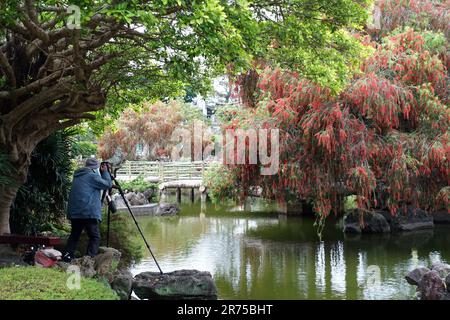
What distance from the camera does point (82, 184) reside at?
6.59m

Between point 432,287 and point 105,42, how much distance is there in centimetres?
523

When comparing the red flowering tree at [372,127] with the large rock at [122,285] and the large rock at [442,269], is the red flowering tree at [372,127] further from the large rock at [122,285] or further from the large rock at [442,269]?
the large rock at [122,285]

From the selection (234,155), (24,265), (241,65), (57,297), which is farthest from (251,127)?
(57,297)

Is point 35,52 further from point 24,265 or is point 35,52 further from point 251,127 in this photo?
point 251,127

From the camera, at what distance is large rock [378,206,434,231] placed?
14.4 meters

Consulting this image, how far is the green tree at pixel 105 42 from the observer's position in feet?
18.0

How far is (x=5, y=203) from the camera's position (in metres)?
7.31

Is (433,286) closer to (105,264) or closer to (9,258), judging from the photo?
(105,264)

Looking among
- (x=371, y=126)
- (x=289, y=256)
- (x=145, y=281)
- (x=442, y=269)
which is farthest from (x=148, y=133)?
(x=442, y=269)

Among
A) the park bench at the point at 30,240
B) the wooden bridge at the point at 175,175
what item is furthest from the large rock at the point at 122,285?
the wooden bridge at the point at 175,175

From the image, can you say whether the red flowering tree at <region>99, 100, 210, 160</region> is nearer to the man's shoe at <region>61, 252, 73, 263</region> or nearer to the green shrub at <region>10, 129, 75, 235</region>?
the green shrub at <region>10, 129, 75, 235</region>

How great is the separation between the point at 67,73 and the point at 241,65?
253cm

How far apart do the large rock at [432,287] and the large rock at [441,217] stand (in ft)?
28.4

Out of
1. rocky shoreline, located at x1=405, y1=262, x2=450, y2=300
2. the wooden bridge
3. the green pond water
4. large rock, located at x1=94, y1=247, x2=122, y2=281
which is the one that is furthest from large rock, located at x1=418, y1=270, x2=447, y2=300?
the wooden bridge
